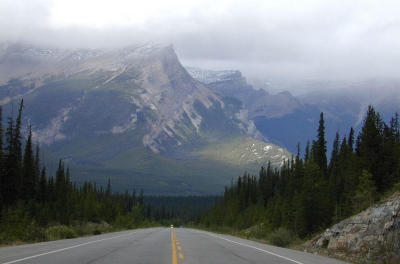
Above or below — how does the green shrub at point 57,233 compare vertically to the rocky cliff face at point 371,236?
below

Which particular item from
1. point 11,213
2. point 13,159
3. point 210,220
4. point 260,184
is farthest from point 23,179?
point 210,220

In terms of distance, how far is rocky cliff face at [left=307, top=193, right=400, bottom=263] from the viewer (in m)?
24.0

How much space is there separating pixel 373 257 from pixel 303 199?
30.3m

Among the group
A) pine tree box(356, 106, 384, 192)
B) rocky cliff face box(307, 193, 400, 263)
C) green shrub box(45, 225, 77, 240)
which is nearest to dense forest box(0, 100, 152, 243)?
green shrub box(45, 225, 77, 240)

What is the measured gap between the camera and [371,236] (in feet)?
87.1

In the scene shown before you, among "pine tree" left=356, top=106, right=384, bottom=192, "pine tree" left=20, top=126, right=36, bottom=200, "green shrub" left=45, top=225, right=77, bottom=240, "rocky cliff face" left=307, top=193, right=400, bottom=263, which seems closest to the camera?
"rocky cliff face" left=307, top=193, right=400, bottom=263

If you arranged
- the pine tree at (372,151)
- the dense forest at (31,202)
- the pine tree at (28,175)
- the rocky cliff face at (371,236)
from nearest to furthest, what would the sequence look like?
the rocky cliff face at (371,236) < the dense forest at (31,202) < the pine tree at (372,151) < the pine tree at (28,175)

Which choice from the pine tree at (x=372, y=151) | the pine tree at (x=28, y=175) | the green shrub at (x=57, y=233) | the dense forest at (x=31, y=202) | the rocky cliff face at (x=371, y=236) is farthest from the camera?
the pine tree at (x=28, y=175)

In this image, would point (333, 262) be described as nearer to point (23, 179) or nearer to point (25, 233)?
point (25, 233)

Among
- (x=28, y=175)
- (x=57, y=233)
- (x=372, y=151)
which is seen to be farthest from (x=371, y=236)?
(x=28, y=175)

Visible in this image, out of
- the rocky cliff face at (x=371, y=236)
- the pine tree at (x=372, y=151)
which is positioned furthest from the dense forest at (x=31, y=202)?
the pine tree at (x=372, y=151)

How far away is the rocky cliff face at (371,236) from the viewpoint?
24.0 meters

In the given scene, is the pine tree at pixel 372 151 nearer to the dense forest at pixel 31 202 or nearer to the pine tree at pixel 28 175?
the dense forest at pixel 31 202

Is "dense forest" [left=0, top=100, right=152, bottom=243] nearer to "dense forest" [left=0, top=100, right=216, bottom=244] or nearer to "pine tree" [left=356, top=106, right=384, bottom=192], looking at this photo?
"dense forest" [left=0, top=100, right=216, bottom=244]
